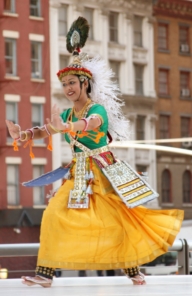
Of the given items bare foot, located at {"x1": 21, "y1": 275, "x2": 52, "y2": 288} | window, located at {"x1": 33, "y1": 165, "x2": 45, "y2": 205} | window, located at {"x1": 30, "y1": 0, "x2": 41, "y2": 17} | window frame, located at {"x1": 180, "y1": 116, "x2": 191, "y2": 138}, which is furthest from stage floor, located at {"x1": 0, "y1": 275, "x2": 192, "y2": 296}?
window frame, located at {"x1": 180, "y1": 116, "x2": 191, "y2": 138}

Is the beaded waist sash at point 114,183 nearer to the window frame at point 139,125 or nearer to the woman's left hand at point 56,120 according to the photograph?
the woman's left hand at point 56,120

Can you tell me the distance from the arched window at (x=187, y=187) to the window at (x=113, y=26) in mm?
9665

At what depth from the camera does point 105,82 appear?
11.5m

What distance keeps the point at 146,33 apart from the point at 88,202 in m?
54.4

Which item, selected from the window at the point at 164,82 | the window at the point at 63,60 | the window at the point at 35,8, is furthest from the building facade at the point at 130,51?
the window at the point at 35,8

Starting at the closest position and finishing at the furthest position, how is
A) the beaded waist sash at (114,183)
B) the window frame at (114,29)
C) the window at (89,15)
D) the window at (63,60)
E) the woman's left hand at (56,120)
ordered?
the woman's left hand at (56,120)
the beaded waist sash at (114,183)
the window at (63,60)
the window at (89,15)
the window frame at (114,29)

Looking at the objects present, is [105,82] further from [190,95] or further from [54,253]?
[190,95]

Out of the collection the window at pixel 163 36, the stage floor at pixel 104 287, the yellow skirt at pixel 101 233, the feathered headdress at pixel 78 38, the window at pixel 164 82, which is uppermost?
the window at pixel 163 36

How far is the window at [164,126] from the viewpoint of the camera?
216 feet

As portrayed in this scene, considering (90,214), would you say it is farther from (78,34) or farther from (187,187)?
(187,187)

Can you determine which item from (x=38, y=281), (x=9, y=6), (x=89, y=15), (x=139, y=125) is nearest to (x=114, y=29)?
(x=89, y=15)

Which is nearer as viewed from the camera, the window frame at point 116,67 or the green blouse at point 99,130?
the green blouse at point 99,130

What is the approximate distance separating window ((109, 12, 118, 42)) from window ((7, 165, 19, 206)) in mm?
10863

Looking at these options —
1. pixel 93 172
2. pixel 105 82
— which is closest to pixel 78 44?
pixel 105 82
